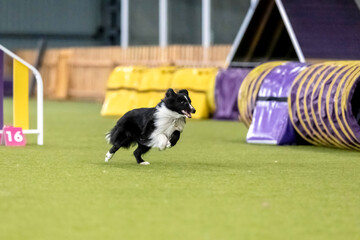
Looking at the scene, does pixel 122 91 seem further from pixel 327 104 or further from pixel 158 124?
pixel 158 124

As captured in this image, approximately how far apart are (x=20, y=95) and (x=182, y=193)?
4511mm

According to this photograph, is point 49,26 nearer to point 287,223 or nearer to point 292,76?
point 292,76

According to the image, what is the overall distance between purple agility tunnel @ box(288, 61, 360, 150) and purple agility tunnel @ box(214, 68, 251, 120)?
4781 millimetres

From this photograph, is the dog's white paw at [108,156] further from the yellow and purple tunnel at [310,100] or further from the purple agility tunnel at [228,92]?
the purple agility tunnel at [228,92]

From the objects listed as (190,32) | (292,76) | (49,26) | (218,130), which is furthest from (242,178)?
(49,26)

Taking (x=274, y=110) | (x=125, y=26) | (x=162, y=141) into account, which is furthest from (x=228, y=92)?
(x=125, y=26)

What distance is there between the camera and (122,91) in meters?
17.2

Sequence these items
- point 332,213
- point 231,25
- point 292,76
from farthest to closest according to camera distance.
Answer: point 231,25, point 292,76, point 332,213

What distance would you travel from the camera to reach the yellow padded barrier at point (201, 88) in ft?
51.6

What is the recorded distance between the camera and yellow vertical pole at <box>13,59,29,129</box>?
995 cm

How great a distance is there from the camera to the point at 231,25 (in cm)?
2761

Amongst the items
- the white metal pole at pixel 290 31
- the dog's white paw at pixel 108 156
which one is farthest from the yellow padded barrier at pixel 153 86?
the dog's white paw at pixel 108 156

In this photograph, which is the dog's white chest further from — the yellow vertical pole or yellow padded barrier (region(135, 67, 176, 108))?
yellow padded barrier (region(135, 67, 176, 108))

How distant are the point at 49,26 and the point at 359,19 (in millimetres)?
19894
